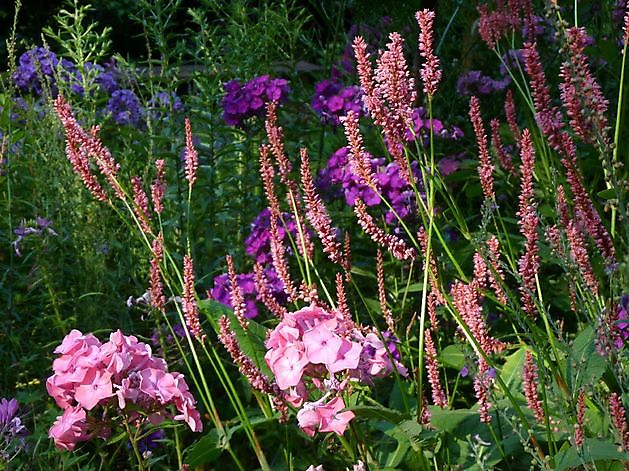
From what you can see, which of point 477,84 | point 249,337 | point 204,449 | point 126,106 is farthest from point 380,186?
point 126,106

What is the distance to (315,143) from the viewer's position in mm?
5648

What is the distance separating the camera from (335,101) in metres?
4.19

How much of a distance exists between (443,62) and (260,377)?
4251 mm

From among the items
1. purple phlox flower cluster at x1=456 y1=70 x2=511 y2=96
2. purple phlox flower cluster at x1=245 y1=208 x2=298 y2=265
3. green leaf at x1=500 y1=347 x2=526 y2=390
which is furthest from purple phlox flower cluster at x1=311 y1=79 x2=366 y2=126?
green leaf at x1=500 y1=347 x2=526 y2=390

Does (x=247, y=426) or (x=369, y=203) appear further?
(x=369, y=203)

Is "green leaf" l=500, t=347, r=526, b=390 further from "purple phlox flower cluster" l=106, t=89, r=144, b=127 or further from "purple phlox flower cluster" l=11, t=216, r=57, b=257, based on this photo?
"purple phlox flower cluster" l=106, t=89, r=144, b=127

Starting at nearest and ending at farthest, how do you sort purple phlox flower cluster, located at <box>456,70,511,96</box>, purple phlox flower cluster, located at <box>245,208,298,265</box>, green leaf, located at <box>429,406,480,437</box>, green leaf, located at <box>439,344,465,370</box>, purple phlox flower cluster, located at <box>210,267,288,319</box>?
green leaf, located at <box>429,406,480,437</box>, green leaf, located at <box>439,344,465,370</box>, purple phlox flower cluster, located at <box>210,267,288,319</box>, purple phlox flower cluster, located at <box>245,208,298,265</box>, purple phlox flower cluster, located at <box>456,70,511,96</box>

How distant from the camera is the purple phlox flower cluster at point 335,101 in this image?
4.15 meters

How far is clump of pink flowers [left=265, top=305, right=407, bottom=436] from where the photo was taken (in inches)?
80.3

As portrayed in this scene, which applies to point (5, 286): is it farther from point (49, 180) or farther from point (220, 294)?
point (220, 294)

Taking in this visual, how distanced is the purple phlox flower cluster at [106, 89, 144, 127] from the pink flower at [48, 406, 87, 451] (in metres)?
3.13

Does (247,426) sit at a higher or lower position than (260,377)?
lower

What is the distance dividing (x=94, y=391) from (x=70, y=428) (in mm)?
127

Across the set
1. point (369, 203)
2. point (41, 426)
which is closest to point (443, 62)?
point (369, 203)
